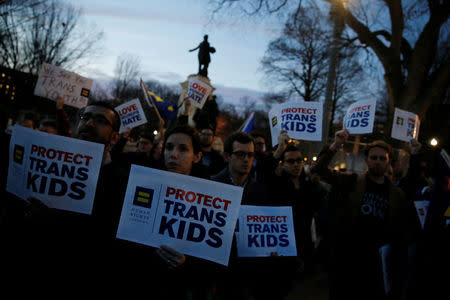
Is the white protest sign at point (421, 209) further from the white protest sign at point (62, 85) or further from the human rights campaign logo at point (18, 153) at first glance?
the white protest sign at point (62, 85)

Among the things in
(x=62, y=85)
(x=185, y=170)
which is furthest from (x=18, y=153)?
(x=62, y=85)

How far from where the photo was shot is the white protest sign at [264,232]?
2.50 m

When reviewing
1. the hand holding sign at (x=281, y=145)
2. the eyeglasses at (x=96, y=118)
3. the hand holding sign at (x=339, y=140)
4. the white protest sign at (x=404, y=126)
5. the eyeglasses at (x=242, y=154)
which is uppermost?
the white protest sign at (x=404, y=126)

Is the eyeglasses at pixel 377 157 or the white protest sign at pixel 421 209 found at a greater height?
the eyeglasses at pixel 377 157

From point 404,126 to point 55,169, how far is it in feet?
17.2

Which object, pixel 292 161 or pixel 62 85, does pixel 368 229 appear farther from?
pixel 62 85

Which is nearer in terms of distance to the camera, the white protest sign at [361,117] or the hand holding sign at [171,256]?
the hand holding sign at [171,256]

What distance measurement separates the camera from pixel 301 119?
424cm

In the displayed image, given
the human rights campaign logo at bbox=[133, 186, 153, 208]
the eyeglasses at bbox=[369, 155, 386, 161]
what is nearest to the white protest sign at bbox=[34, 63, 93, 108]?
the human rights campaign logo at bbox=[133, 186, 153, 208]

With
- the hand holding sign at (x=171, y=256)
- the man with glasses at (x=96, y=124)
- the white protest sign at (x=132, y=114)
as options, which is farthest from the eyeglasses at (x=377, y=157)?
the white protest sign at (x=132, y=114)

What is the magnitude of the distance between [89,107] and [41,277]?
3.60ft

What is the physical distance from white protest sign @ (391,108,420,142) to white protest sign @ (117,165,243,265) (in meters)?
4.25

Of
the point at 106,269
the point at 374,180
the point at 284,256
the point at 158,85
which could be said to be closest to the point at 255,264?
the point at 284,256

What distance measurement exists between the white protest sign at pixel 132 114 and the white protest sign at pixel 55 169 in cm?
365
